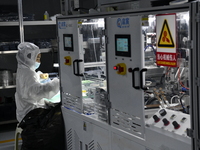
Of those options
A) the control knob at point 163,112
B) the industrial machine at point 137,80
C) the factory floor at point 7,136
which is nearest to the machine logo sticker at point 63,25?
the industrial machine at point 137,80

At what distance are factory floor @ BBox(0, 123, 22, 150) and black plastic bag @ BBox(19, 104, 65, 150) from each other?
0.97 metres

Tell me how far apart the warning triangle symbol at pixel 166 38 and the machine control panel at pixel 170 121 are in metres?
0.54

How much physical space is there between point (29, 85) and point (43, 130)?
576mm

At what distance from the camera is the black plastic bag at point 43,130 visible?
3.98m

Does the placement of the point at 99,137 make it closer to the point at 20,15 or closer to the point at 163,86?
the point at 163,86

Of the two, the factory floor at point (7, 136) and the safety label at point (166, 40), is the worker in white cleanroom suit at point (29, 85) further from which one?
the safety label at point (166, 40)

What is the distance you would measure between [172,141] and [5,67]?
4696 millimetres

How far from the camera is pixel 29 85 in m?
4.16

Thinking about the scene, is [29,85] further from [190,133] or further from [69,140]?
[190,133]

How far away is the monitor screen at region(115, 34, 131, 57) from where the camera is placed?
274cm

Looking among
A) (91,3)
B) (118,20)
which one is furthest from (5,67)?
(118,20)

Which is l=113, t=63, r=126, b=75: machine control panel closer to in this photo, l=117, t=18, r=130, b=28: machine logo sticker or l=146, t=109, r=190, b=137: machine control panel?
l=117, t=18, r=130, b=28: machine logo sticker

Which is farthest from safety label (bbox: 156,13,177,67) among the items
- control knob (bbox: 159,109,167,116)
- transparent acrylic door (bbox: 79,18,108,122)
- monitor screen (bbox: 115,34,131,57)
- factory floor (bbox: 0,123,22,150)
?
factory floor (bbox: 0,123,22,150)

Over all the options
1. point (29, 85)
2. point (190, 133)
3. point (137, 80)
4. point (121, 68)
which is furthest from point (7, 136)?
point (190, 133)
